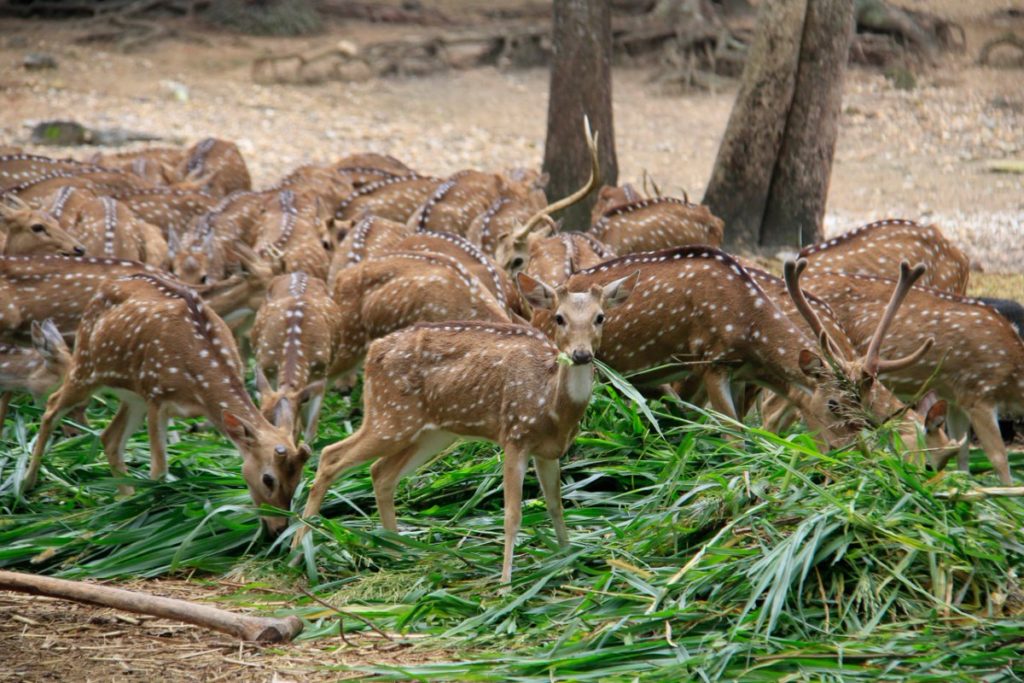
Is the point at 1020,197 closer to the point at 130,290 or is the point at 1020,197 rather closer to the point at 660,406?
the point at 660,406

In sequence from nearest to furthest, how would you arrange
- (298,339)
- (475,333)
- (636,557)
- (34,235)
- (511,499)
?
(636,557), (511,499), (475,333), (298,339), (34,235)

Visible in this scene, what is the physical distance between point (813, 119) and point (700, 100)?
361 inches

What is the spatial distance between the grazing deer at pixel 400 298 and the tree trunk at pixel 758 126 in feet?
14.0

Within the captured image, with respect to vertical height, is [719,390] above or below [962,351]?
below

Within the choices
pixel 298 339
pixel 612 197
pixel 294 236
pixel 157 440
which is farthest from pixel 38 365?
pixel 612 197

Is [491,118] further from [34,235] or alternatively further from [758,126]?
[34,235]

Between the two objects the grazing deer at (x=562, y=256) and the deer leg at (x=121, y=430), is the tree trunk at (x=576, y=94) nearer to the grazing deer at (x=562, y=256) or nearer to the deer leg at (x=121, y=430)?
the grazing deer at (x=562, y=256)

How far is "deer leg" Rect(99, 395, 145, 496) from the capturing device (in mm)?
6871

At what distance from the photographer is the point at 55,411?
6918 mm

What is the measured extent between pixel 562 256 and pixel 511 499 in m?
2.93

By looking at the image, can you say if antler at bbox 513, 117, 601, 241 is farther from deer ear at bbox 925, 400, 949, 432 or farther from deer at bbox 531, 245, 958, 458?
deer ear at bbox 925, 400, 949, 432

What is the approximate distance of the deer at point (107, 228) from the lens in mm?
9477

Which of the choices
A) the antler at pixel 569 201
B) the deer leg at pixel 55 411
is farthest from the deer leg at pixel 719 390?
the deer leg at pixel 55 411

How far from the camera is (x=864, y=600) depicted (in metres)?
4.81
